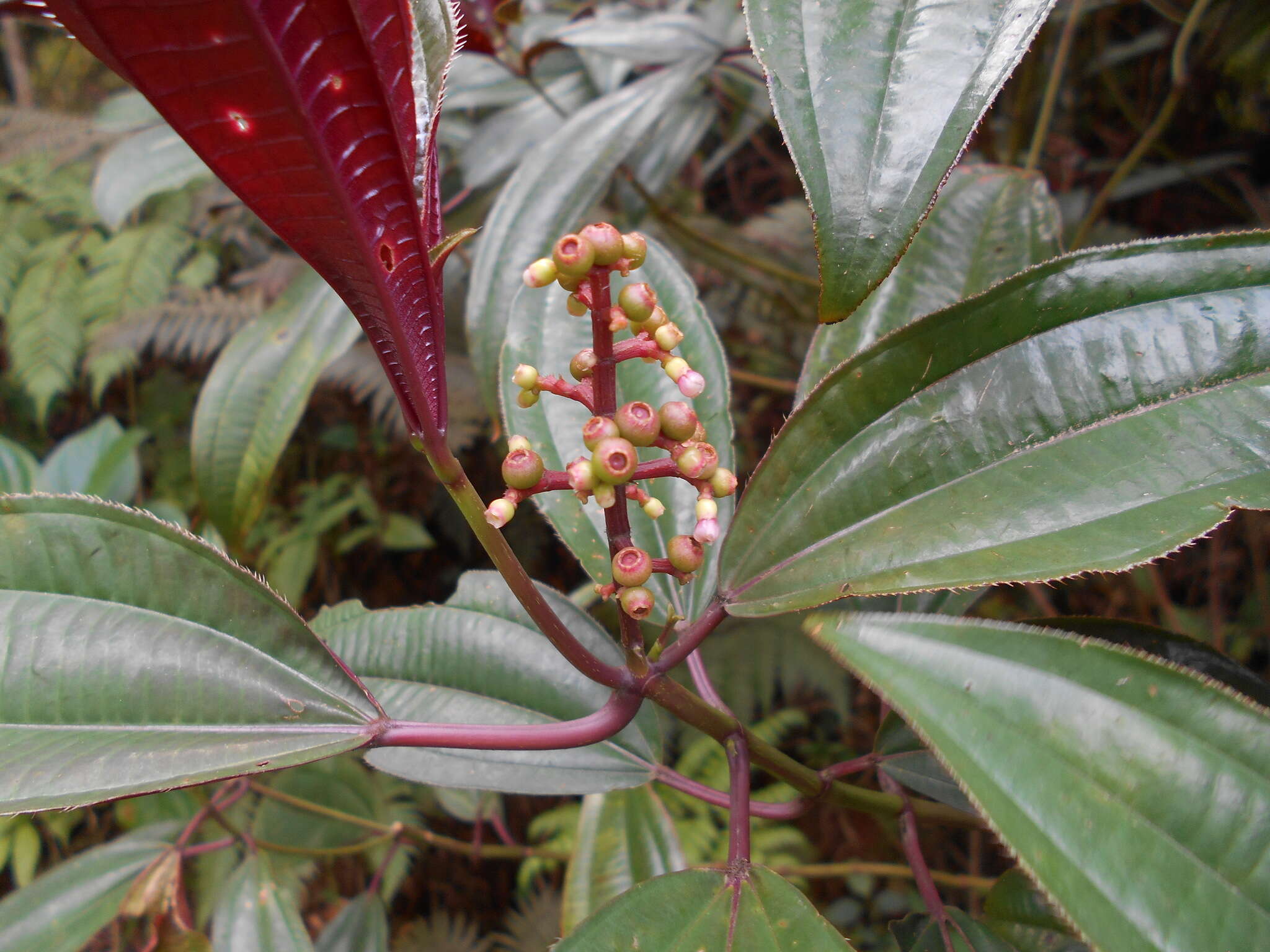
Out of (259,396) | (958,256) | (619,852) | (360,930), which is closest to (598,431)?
(958,256)

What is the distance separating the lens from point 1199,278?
42 cm

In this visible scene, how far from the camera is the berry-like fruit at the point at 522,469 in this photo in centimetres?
39

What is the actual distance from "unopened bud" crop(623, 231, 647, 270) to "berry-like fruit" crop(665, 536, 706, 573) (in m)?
0.15

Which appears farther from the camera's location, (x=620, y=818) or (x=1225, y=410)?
(x=620, y=818)

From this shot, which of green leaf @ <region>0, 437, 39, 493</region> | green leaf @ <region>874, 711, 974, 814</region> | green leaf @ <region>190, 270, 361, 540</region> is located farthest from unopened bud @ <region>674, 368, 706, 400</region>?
green leaf @ <region>0, 437, 39, 493</region>

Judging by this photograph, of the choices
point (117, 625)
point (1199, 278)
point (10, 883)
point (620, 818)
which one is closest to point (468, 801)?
point (620, 818)

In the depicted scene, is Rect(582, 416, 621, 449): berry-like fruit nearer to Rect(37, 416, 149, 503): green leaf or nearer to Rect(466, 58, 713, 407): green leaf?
Rect(466, 58, 713, 407): green leaf

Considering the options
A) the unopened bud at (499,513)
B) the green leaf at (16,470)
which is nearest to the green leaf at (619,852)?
the unopened bud at (499,513)

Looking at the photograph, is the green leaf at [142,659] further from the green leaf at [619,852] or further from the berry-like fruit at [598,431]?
the green leaf at [619,852]

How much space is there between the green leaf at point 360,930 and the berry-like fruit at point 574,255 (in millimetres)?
1034

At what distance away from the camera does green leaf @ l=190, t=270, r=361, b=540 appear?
41.9 inches

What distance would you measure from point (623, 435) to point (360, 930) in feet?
3.35

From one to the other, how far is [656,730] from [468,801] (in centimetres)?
83

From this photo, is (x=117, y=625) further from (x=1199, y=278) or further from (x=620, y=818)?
(x=1199, y=278)
